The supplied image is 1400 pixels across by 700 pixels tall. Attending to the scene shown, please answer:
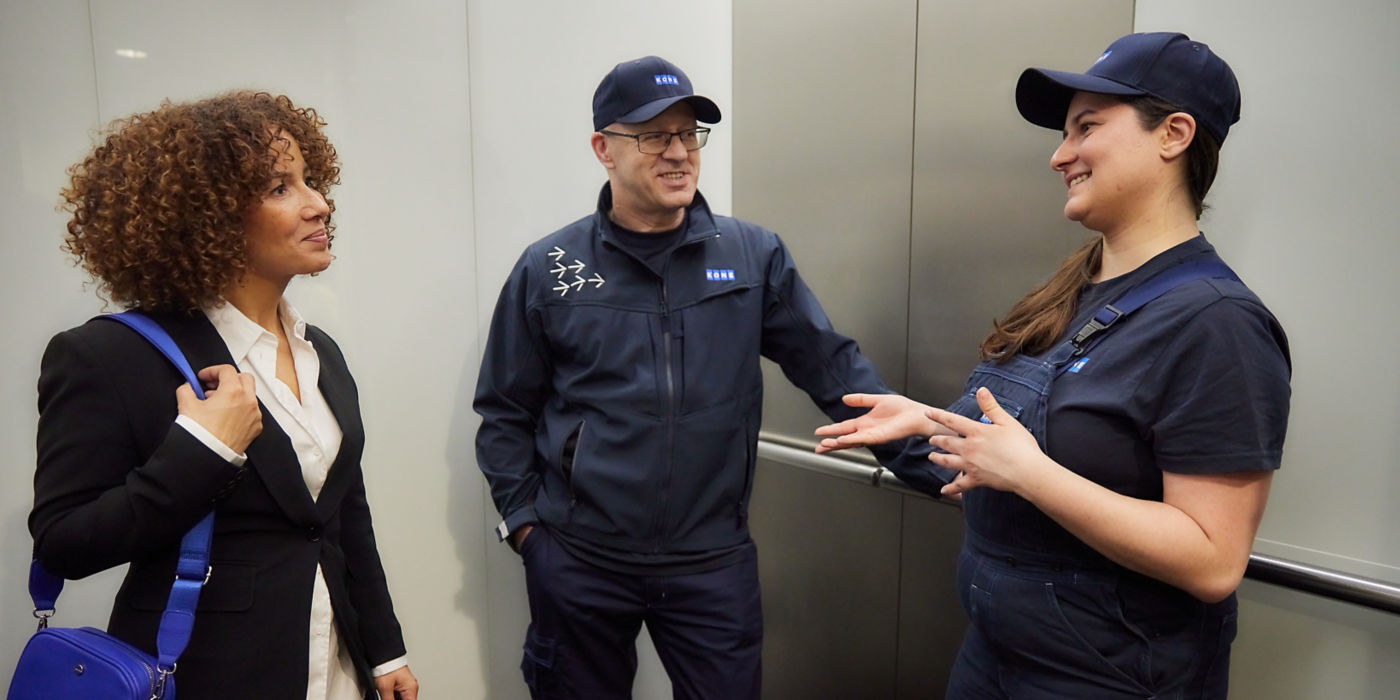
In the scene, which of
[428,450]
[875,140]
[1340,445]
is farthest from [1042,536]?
[428,450]

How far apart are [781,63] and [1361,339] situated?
5.39ft

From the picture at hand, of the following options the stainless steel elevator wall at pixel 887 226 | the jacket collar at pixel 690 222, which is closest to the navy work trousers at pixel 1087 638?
the stainless steel elevator wall at pixel 887 226

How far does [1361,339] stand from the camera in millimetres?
1686

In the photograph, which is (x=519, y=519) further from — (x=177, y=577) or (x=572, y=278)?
(x=177, y=577)

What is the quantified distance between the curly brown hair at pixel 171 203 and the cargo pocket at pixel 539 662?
3.88 feet

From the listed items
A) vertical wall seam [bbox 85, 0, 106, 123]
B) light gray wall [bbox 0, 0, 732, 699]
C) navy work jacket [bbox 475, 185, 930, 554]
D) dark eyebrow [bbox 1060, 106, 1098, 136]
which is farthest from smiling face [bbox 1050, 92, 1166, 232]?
vertical wall seam [bbox 85, 0, 106, 123]

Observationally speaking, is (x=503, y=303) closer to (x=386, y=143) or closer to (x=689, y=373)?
(x=689, y=373)

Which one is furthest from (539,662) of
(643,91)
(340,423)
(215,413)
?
(643,91)

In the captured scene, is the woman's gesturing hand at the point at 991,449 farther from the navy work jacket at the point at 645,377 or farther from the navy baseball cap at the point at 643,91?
the navy baseball cap at the point at 643,91

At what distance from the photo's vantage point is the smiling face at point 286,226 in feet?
4.98

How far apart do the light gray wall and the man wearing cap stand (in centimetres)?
60

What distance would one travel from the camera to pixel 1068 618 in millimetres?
1387

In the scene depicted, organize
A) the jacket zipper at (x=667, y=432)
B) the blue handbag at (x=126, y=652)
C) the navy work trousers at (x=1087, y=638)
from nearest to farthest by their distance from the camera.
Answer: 1. the blue handbag at (x=126, y=652)
2. the navy work trousers at (x=1087, y=638)
3. the jacket zipper at (x=667, y=432)

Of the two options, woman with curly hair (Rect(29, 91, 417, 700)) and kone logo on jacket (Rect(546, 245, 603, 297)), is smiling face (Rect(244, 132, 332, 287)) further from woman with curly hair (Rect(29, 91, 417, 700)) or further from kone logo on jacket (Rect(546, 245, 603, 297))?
kone logo on jacket (Rect(546, 245, 603, 297))
